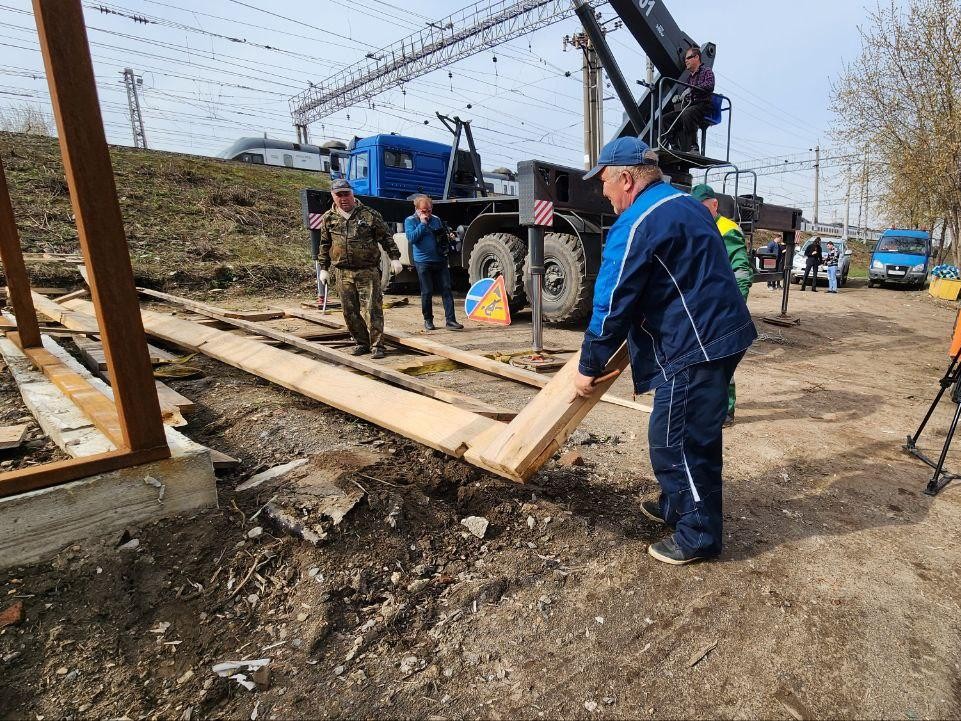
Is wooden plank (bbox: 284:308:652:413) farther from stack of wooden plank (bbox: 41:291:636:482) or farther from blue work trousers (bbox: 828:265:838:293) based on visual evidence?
blue work trousers (bbox: 828:265:838:293)

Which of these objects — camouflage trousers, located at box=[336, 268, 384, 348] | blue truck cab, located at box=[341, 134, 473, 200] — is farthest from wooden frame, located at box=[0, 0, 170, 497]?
blue truck cab, located at box=[341, 134, 473, 200]

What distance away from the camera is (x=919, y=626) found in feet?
6.38

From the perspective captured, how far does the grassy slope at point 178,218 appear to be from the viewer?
10.8 meters

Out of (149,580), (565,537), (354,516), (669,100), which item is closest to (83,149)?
(149,580)

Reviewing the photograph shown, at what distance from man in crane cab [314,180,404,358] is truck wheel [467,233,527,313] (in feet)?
7.59

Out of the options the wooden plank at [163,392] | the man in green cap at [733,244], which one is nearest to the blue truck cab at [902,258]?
the man in green cap at [733,244]

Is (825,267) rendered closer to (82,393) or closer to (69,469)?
(82,393)

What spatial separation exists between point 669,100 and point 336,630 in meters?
7.89

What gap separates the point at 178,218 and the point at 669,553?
14.1m

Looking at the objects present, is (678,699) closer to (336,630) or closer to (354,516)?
(336,630)

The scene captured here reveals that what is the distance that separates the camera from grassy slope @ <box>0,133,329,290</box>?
1081 cm

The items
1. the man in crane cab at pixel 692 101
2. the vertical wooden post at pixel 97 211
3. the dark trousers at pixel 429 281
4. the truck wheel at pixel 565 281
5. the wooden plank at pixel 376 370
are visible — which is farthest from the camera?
the man in crane cab at pixel 692 101

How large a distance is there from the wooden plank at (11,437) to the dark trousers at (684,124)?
7.68 meters

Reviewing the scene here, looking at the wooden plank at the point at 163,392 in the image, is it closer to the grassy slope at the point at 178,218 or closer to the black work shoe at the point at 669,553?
the black work shoe at the point at 669,553
